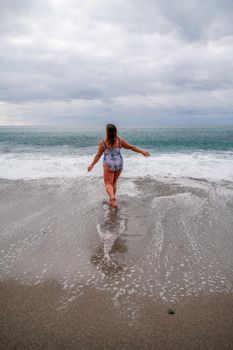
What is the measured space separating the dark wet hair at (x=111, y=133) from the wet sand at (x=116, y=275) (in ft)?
4.92

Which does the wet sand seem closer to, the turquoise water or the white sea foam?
the white sea foam

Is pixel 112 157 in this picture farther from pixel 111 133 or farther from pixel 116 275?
pixel 116 275

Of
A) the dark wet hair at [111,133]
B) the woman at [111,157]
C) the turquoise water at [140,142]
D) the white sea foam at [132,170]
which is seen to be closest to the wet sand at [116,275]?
the woman at [111,157]

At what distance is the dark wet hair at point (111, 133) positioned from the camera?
19.8 feet

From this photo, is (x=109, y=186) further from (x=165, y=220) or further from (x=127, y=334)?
(x=127, y=334)

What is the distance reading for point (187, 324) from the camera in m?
2.54

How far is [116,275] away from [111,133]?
3.49m

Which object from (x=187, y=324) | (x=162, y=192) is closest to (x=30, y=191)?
(x=162, y=192)

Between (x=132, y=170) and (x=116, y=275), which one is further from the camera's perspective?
(x=132, y=170)

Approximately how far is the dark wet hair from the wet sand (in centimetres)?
150

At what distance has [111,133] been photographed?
20.1ft

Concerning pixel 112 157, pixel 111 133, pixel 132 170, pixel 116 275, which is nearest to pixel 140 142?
pixel 132 170

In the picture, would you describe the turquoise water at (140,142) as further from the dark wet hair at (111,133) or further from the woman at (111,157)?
the dark wet hair at (111,133)

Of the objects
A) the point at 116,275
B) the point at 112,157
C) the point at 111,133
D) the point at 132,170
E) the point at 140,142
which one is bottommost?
the point at 116,275
